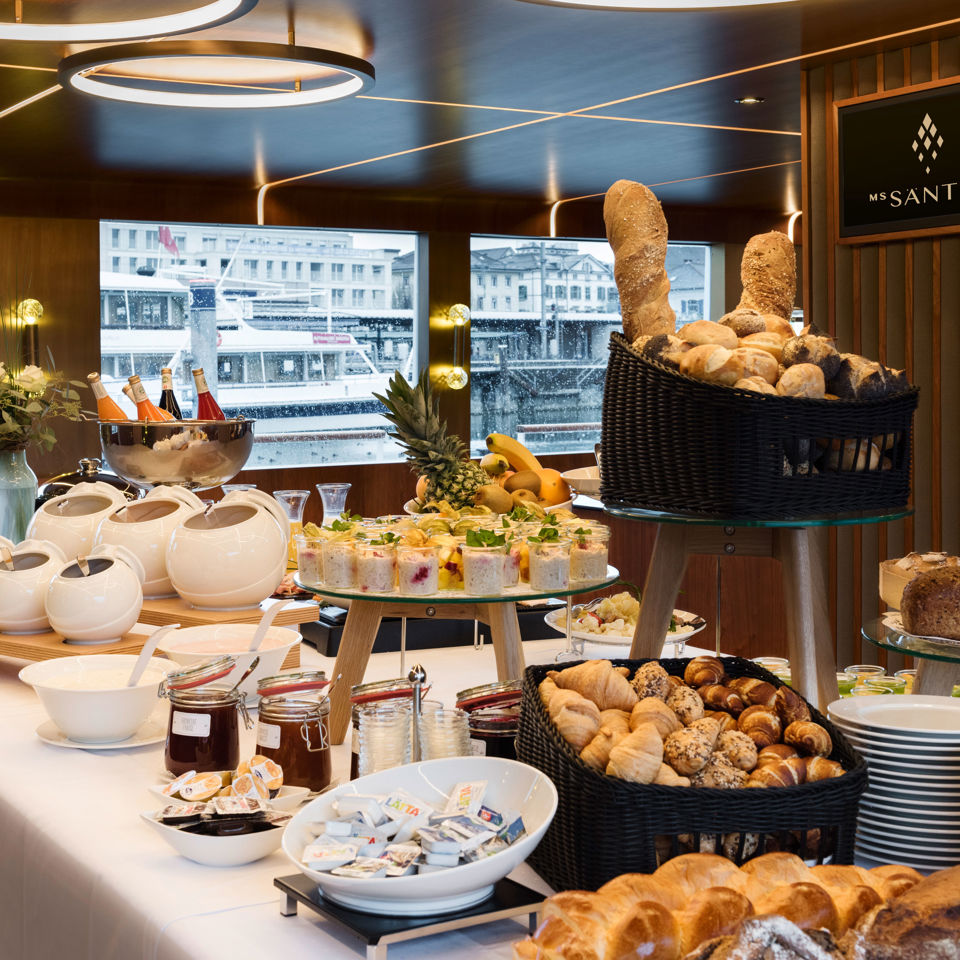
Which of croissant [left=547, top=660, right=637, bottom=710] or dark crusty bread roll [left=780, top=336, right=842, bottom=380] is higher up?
dark crusty bread roll [left=780, top=336, right=842, bottom=380]

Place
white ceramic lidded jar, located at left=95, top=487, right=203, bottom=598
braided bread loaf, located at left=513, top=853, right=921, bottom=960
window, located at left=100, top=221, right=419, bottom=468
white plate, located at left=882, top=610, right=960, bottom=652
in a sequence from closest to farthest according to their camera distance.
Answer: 1. braided bread loaf, located at left=513, top=853, right=921, bottom=960
2. white plate, located at left=882, top=610, right=960, bottom=652
3. white ceramic lidded jar, located at left=95, top=487, right=203, bottom=598
4. window, located at left=100, top=221, right=419, bottom=468

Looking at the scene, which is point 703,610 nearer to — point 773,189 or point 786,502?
point 786,502

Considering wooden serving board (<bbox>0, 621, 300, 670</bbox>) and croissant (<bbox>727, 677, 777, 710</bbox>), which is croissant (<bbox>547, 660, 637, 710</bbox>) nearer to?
croissant (<bbox>727, 677, 777, 710</bbox>)

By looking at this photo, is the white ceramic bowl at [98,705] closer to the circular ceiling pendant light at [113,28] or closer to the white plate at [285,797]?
the white plate at [285,797]

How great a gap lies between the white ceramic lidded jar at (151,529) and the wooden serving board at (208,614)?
0.05 metres

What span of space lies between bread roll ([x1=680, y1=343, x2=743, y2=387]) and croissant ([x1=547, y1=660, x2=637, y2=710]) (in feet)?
1.17

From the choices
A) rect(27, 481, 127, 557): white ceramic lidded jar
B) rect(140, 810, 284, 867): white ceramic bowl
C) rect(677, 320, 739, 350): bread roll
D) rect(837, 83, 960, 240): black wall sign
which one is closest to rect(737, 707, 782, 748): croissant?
rect(677, 320, 739, 350): bread roll

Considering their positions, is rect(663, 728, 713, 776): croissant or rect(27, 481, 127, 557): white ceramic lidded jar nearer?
rect(663, 728, 713, 776): croissant

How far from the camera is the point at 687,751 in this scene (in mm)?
1208

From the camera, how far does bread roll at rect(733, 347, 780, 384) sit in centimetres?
139

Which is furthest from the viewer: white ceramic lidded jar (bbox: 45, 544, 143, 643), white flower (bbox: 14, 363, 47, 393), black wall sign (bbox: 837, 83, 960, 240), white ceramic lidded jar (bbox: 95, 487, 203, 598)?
black wall sign (bbox: 837, 83, 960, 240)

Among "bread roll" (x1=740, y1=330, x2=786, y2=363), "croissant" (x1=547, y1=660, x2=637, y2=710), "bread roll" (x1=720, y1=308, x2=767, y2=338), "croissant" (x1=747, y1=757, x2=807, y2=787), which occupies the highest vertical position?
"bread roll" (x1=720, y1=308, x2=767, y2=338)

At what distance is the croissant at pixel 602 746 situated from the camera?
1226 millimetres

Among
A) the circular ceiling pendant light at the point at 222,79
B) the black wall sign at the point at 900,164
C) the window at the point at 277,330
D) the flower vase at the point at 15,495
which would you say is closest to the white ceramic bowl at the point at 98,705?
the flower vase at the point at 15,495
